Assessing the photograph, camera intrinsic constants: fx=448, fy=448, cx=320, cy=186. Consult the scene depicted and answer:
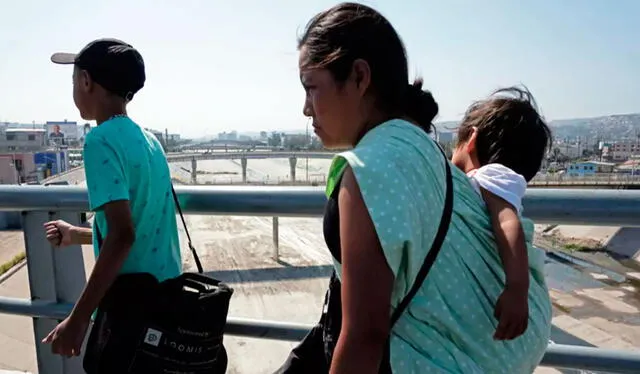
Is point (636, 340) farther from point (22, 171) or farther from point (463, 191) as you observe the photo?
point (22, 171)

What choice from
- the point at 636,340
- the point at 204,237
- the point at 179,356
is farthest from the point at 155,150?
the point at 636,340

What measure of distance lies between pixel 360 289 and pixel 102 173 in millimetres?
818

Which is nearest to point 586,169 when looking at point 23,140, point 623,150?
point 623,150

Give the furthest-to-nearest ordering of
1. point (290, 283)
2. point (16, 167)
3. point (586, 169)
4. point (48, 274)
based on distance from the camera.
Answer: point (586, 169), point (16, 167), point (290, 283), point (48, 274)

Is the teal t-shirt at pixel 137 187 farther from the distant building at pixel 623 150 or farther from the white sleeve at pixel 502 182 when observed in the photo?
the distant building at pixel 623 150

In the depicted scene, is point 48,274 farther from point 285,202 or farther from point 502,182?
point 502,182

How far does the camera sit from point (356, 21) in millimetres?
794

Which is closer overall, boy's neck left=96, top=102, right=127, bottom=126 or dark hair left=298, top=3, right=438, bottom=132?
dark hair left=298, top=3, right=438, bottom=132

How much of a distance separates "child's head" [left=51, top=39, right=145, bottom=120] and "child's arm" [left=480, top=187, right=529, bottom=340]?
3.58ft

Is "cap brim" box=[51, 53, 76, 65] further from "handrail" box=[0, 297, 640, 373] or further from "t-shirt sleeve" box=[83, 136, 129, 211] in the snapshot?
"handrail" box=[0, 297, 640, 373]

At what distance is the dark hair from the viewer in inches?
31.0

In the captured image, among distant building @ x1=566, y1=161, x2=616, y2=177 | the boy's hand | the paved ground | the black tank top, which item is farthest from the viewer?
distant building @ x1=566, y1=161, x2=616, y2=177

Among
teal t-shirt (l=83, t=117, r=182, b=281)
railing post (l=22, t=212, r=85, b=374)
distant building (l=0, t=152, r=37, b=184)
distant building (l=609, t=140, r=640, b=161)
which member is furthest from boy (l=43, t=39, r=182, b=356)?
distant building (l=609, t=140, r=640, b=161)

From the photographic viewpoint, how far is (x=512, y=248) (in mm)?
837
